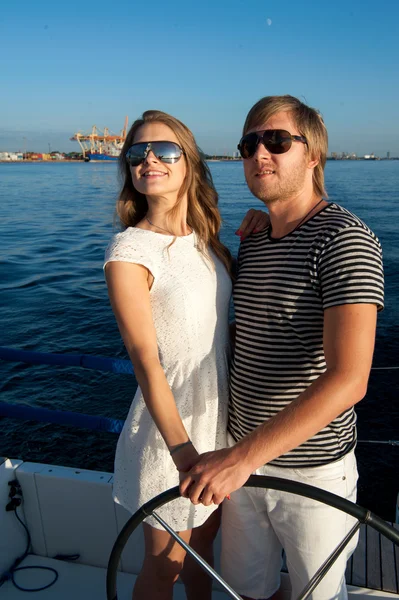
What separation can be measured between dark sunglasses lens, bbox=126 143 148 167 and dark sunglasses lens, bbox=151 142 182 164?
0.03 meters

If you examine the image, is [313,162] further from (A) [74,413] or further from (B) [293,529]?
(A) [74,413]

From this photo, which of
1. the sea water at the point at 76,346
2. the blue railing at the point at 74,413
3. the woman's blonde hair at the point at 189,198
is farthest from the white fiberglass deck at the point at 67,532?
the sea water at the point at 76,346

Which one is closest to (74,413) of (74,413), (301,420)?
(74,413)

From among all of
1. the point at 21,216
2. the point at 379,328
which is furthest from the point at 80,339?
the point at 21,216

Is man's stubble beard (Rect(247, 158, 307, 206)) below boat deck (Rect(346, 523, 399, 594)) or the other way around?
the other way around

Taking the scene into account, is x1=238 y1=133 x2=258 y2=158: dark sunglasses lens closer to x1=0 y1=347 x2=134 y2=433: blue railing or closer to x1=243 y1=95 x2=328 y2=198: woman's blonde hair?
x1=243 y1=95 x2=328 y2=198: woman's blonde hair

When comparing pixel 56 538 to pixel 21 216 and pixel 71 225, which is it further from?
pixel 21 216

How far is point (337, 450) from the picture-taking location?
146 centimetres

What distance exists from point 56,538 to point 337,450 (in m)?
1.47

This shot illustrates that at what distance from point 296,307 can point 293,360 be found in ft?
0.51

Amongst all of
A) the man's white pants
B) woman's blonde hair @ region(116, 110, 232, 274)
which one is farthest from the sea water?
the man's white pants

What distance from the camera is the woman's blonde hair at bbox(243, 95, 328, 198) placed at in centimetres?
159

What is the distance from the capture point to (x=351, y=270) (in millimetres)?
1248

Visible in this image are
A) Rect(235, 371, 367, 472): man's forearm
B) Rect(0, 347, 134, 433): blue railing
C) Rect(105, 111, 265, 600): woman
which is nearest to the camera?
Rect(235, 371, 367, 472): man's forearm
